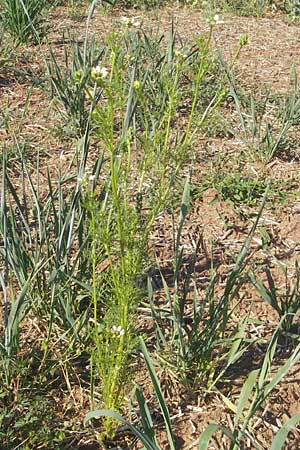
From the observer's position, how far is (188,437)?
1.72 m

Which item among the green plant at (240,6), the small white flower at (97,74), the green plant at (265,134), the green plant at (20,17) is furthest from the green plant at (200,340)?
the green plant at (240,6)

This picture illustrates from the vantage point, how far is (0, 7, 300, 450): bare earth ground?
177 centimetres

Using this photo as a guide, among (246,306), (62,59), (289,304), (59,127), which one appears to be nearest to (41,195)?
(59,127)

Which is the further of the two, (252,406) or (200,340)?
(200,340)

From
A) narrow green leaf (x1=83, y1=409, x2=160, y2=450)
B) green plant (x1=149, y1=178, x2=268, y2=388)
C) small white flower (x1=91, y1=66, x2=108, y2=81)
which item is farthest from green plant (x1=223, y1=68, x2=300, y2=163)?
narrow green leaf (x1=83, y1=409, x2=160, y2=450)

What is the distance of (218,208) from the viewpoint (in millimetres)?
2645

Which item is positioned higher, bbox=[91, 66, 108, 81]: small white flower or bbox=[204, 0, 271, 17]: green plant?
bbox=[91, 66, 108, 81]: small white flower

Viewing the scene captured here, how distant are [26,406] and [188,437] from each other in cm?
45

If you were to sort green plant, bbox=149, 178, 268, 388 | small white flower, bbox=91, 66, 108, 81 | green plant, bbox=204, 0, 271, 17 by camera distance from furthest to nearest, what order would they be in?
green plant, bbox=204, 0, 271, 17 < green plant, bbox=149, 178, 268, 388 < small white flower, bbox=91, 66, 108, 81

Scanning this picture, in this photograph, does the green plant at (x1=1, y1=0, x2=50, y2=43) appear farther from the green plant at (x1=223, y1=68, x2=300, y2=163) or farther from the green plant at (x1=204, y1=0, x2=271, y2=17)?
the green plant at (x1=204, y1=0, x2=271, y2=17)

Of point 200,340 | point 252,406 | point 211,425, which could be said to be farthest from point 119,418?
point 200,340

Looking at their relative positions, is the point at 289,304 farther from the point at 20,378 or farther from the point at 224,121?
the point at 224,121

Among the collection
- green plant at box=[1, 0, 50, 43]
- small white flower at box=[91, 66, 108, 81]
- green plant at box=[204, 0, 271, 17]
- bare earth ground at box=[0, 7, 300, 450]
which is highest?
small white flower at box=[91, 66, 108, 81]

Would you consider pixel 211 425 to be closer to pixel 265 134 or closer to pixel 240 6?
pixel 265 134
